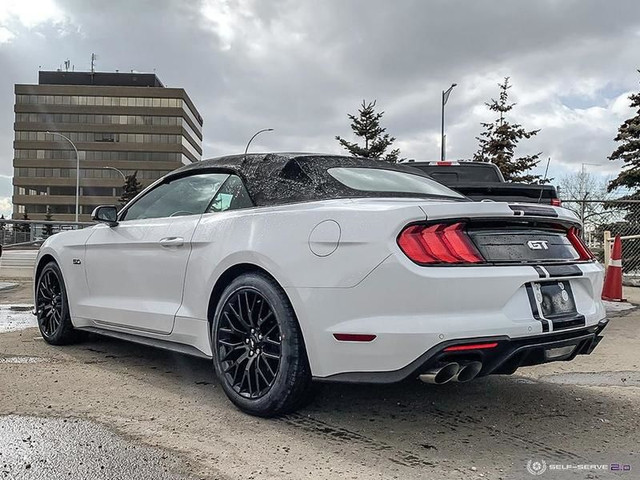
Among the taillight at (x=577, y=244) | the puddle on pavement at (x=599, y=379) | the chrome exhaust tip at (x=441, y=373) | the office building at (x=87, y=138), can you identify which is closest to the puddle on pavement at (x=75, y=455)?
the chrome exhaust tip at (x=441, y=373)

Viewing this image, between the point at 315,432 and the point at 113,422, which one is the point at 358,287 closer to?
the point at 315,432

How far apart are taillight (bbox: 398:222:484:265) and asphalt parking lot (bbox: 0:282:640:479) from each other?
0.89 m

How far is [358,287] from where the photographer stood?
9.25 ft

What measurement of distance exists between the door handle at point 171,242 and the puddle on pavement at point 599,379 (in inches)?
104

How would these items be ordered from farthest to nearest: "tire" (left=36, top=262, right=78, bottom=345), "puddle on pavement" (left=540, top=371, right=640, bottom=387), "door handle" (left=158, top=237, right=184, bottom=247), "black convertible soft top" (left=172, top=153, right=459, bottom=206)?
"tire" (left=36, top=262, right=78, bottom=345) → "puddle on pavement" (left=540, top=371, right=640, bottom=387) → "door handle" (left=158, top=237, right=184, bottom=247) → "black convertible soft top" (left=172, top=153, right=459, bottom=206)

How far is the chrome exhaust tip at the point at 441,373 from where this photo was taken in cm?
273

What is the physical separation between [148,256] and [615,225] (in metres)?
14.7

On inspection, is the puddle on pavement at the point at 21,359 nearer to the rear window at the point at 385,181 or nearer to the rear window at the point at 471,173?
the rear window at the point at 385,181

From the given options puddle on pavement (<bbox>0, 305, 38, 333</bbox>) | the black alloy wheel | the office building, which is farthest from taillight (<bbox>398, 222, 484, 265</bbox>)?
the office building

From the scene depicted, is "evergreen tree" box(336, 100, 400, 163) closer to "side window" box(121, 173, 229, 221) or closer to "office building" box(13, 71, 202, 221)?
"side window" box(121, 173, 229, 221)

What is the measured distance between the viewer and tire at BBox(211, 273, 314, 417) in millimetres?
3057

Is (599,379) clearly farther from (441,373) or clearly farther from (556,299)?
(441,373)

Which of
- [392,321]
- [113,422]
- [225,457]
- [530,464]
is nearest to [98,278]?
[113,422]

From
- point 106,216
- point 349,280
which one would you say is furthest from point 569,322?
point 106,216
